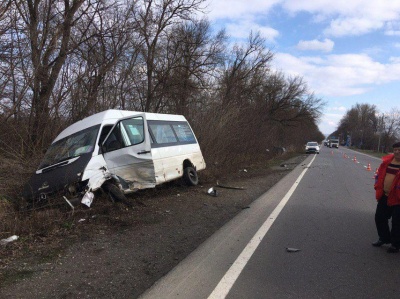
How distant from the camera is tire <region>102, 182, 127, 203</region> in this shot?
7582 mm

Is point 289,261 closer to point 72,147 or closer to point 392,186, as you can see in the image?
point 392,186

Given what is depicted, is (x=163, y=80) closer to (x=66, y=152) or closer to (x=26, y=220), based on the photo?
→ (x=66, y=152)

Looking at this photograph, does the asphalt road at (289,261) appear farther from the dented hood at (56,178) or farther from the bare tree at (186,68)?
the bare tree at (186,68)

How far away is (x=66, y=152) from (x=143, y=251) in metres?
3.97

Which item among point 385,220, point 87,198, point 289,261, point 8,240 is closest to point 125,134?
point 87,198

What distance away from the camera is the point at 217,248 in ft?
17.4

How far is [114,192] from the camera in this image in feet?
24.9

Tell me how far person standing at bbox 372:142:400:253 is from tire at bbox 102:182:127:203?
4.92 meters

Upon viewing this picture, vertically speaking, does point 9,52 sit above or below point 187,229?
above

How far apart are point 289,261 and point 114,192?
4203 millimetres

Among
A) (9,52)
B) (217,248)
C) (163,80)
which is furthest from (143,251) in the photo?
(163,80)

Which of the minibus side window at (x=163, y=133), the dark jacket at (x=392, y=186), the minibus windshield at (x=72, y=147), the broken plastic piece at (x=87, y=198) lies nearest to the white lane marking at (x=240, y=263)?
the dark jacket at (x=392, y=186)

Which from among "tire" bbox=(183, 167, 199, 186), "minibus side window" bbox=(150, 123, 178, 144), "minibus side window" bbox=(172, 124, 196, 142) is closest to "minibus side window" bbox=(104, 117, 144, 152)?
"minibus side window" bbox=(150, 123, 178, 144)

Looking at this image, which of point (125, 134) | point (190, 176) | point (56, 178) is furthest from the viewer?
point (190, 176)
